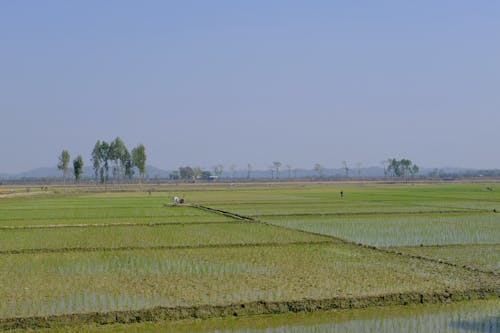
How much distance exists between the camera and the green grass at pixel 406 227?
699 inches

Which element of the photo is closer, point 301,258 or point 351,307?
point 351,307

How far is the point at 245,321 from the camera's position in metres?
8.80

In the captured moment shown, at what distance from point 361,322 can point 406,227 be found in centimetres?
1337

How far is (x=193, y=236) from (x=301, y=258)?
18.6 feet

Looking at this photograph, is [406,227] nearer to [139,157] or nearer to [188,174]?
[139,157]

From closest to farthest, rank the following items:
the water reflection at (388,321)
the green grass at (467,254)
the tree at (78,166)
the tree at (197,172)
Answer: the water reflection at (388,321) < the green grass at (467,254) < the tree at (78,166) < the tree at (197,172)

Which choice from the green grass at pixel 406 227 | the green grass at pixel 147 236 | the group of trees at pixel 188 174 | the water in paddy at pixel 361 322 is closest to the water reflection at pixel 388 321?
the water in paddy at pixel 361 322

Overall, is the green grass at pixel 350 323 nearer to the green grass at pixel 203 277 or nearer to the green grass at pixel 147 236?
the green grass at pixel 203 277

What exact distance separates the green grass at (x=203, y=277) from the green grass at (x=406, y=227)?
10.1 ft

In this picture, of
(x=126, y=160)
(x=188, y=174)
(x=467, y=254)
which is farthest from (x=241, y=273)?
(x=188, y=174)

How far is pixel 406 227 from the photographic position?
846 inches

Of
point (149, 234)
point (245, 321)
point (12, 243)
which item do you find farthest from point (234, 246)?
point (245, 321)

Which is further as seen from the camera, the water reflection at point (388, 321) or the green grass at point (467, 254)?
the green grass at point (467, 254)

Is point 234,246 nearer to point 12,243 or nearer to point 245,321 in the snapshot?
point 12,243
